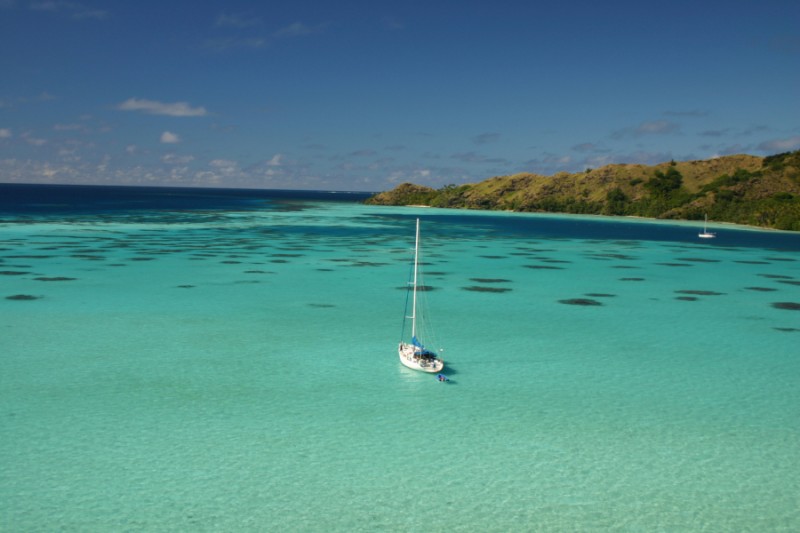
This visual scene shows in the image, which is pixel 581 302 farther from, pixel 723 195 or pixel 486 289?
pixel 723 195

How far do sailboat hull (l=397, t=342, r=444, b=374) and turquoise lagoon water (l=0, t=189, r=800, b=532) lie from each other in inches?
15.7

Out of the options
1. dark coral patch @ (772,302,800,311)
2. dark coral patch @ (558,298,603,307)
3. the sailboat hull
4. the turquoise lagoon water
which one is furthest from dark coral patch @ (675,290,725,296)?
the sailboat hull

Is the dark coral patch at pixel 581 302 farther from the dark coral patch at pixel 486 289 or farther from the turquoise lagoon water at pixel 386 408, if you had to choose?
the dark coral patch at pixel 486 289

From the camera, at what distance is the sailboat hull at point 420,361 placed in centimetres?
2728

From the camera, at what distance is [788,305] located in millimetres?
45031

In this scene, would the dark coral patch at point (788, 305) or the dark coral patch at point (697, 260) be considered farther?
the dark coral patch at point (697, 260)

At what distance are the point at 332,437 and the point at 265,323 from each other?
16967 mm

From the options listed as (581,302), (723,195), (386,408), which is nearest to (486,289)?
(581,302)

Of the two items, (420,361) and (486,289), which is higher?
(486,289)

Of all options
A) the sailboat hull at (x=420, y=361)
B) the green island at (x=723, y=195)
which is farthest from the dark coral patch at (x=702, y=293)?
the green island at (x=723, y=195)

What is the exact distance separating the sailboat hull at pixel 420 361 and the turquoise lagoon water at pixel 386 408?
0.40 metres

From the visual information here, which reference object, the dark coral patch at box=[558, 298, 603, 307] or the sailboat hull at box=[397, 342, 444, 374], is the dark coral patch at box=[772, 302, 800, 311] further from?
the sailboat hull at box=[397, 342, 444, 374]

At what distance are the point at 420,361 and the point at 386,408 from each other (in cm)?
445

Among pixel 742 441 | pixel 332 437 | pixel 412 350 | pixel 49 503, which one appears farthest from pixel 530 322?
pixel 49 503
